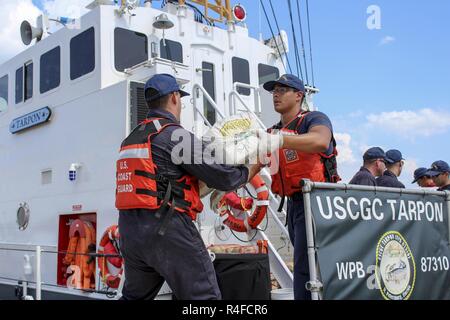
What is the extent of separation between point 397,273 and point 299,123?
3.55ft

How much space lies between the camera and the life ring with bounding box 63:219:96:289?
5.86 m

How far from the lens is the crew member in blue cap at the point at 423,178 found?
5.85 m

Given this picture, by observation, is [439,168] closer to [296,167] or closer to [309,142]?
[296,167]

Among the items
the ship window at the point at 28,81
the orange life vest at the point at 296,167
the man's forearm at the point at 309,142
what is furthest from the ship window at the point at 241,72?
the man's forearm at the point at 309,142

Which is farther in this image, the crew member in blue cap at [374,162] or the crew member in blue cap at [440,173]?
the crew member in blue cap at [440,173]

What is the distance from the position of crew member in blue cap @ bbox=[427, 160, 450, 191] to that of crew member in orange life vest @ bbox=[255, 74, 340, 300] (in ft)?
9.14

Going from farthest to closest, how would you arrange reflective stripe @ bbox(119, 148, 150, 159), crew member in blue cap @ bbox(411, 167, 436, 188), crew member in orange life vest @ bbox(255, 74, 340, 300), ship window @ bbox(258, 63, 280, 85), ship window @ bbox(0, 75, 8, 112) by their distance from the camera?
ship window @ bbox(0, 75, 8, 112) < ship window @ bbox(258, 63, 280, 85) < crew member in blue cap @ bbox(411, 167, 436, 188) < crew member in orange life vest @ bbox(255, 74, 340, 300) < reflective stripe @ bbox(119, 148, 150, 159)

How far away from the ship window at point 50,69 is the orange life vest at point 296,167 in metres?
4.79

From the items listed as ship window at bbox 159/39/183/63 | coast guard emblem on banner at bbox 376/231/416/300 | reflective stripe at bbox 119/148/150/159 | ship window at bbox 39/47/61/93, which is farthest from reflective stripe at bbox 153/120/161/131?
ship window at bbox 39/47/61/93

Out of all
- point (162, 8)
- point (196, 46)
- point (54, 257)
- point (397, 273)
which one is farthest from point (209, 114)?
point (397, 273)

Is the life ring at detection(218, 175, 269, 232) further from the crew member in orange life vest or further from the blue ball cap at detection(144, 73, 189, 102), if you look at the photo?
the blue ball cap at detection(144, 73, 189, 102)

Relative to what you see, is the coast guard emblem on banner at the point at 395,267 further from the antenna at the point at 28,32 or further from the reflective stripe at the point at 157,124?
the antenna at the point at 28,32

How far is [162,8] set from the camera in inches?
312

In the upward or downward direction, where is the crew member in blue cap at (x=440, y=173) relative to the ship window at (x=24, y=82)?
downward
